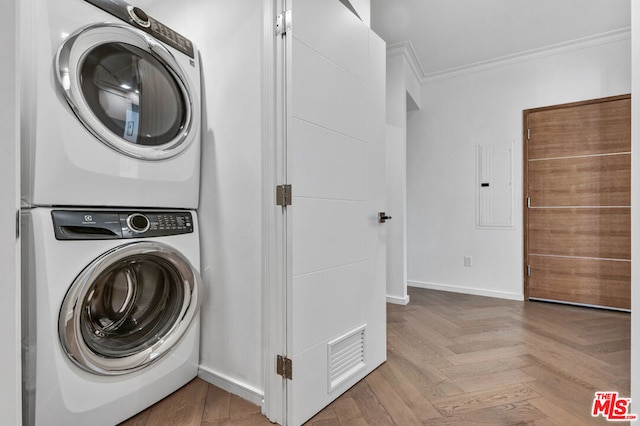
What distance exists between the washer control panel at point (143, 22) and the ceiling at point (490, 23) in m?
1.76

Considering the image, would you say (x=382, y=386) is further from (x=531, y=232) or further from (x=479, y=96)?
(x=479, y=96)

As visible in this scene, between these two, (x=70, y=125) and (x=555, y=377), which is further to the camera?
(x=555, y=377)

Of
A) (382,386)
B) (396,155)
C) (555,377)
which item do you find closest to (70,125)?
(382,386)

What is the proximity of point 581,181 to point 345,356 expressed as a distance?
3055 millimetres

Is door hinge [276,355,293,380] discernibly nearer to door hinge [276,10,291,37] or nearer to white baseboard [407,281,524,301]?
door hinge [276,10,291,37]

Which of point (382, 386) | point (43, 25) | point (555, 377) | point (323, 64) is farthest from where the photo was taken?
point (555, 377)

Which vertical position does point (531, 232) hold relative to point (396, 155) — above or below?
below

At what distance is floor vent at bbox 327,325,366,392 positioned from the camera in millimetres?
1596

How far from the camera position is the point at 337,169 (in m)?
1.65

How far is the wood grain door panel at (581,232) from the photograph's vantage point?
3.07m

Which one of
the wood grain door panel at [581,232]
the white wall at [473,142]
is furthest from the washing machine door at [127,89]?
the wood grain door panel at [581,232]

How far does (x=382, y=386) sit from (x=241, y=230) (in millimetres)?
1097

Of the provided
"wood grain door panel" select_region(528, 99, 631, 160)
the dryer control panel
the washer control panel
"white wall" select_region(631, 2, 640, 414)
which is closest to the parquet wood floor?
"white wall" select_region(631, 2, 640, 414)

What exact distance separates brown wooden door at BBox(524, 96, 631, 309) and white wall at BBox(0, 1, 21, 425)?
156 inches
